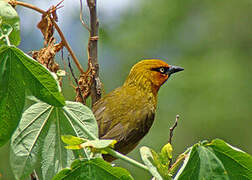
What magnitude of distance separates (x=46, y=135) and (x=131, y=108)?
214 cm

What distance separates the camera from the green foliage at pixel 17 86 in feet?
4.80

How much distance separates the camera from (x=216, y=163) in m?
1.56

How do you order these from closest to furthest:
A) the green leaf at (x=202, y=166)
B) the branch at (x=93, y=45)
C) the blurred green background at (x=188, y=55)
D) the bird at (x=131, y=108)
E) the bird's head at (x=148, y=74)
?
the green leaf at (x=202, y=166)
the branch at (x=93, y=45)
the bird at (x=131, y=108)
the bird's head at (x=148, y=74)
the blurred green background at (x=188, y=55)

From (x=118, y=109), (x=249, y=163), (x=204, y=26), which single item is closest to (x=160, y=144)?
(x=204, y=26)

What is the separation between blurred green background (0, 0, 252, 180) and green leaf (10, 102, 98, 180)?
9870mm

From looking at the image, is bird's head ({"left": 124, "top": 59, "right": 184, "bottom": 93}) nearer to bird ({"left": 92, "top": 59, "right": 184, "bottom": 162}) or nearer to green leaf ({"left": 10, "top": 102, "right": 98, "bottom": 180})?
bird ({"left": 92, "top": 59, "right": 184, "bottom": 162})

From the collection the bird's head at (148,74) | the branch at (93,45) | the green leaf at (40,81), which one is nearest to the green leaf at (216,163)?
the green leaf at (40,81)

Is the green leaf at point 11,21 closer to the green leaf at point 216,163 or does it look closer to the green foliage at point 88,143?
the green foliage at point 88,143

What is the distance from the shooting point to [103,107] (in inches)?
143

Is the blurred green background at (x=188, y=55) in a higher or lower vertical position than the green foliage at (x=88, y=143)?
lower

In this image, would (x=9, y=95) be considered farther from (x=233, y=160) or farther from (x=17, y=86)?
(x=233, y=160)

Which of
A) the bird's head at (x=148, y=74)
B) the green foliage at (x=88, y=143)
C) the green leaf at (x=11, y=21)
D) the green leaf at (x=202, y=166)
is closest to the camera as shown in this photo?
the green foliage at (x=88, y=143)

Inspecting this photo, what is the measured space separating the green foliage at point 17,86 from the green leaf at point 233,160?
54cm

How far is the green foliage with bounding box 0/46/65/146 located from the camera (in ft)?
4.80
